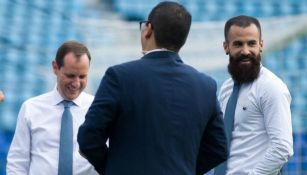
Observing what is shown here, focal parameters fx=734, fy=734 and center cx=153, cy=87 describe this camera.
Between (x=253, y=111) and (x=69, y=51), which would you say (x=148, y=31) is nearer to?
(x=253, y=111)

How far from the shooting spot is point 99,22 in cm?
933

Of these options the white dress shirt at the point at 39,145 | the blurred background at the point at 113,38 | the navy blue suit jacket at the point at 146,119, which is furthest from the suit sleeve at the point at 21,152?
the blurred background at the point at 113,38

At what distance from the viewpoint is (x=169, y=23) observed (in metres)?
2.61

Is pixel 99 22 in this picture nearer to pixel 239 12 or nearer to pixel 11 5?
pixel 11 5

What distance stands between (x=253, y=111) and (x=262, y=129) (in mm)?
91

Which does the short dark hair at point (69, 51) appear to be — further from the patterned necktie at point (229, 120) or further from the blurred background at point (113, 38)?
the blurred background at point (113, 38)

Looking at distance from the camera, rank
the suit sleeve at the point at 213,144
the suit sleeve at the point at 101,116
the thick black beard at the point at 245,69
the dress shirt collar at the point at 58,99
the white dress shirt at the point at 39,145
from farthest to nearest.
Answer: the dress shirt collar at the point at 58,99
the white dress shirt at the point at 39,145
the thick black beard at the point at 245,69
the suit sleeve at the point at 213,144
the suit sleeve at the point at 101,116

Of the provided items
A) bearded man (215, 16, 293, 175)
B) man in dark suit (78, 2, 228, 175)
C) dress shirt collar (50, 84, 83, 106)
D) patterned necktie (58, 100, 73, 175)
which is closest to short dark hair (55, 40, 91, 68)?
dress shirt collar (50, 84, 83, 106)

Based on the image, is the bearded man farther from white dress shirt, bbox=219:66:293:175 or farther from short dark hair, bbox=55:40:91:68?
short dark hair, bbox=55:40:91:68

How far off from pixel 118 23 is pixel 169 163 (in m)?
6.89

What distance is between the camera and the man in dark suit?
2.58m

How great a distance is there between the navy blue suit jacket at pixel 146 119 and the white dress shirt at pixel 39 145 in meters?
0.82

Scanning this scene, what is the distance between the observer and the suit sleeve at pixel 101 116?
256cm

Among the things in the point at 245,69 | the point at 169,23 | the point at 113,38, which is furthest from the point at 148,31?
the point at 113,38
